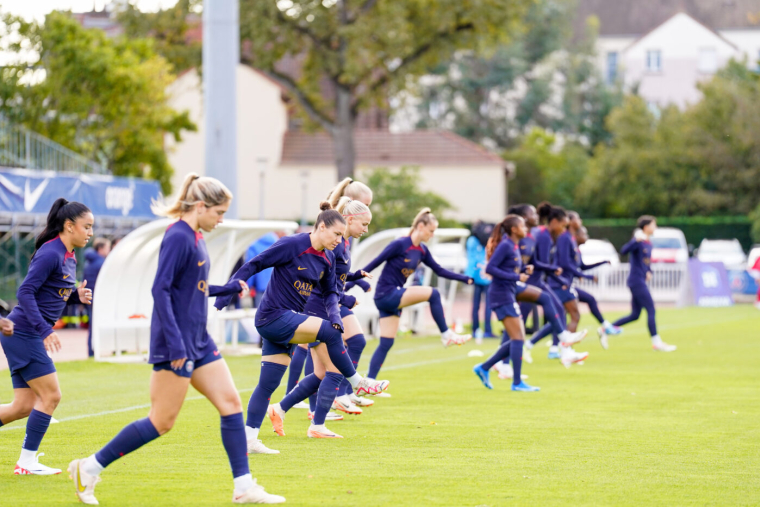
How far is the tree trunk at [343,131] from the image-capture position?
3622 centimetres

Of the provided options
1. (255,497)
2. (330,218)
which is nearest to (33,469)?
(255,497)

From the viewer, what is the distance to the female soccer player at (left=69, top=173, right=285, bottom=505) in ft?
18.0

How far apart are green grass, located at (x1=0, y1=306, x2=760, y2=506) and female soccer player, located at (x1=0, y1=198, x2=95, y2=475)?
341 millimetres

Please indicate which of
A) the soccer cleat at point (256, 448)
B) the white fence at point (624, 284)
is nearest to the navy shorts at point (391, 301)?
the soccer cleat at point (256, 448)

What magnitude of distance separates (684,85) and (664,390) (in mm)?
66048

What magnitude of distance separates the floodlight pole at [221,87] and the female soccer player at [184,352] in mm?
13212

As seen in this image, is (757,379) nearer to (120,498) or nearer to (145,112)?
(120,498)

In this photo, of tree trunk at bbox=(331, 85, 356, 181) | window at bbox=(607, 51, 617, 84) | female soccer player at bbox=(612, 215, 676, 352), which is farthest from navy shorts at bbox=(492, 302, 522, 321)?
window at bbox=(607, 51, 617, 84)

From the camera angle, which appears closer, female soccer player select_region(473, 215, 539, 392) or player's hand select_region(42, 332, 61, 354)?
player's hand select_region(42, 332, 61, 354)

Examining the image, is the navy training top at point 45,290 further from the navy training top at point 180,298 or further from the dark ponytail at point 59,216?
the navy training top at point 180,298

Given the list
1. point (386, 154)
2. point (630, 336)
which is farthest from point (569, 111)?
point (630, 336)

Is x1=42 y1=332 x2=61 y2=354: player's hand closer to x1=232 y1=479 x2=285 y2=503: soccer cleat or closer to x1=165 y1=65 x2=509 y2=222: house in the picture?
x1=232 y1=479 x2=285 y2=503: soccer cleat

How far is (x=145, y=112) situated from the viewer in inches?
1229

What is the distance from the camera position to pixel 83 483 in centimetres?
563
